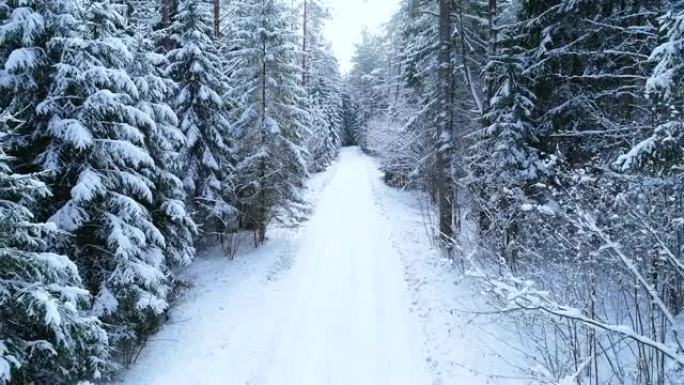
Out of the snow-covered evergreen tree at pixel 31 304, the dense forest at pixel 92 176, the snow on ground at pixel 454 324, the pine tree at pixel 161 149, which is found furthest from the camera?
the pine tree at pixel 161 149

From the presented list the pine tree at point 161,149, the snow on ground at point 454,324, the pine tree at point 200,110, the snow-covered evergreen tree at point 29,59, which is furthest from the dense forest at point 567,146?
the snow-covered evergreen tree at point 29,59

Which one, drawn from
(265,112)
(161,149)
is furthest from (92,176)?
(265,112)

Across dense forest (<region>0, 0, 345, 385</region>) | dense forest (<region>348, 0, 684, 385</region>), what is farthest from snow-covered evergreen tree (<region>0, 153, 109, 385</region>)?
dense forest (<region>348, 0, 684, 385</region>)

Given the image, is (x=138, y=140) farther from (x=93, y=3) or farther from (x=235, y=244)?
(x=235, y=244)

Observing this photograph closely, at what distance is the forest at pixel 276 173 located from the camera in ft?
16.0

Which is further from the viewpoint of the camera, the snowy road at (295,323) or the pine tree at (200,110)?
the pine tree at (200,110)

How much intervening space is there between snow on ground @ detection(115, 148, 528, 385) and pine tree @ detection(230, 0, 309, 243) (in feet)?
6.13

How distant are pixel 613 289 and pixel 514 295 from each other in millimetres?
5388

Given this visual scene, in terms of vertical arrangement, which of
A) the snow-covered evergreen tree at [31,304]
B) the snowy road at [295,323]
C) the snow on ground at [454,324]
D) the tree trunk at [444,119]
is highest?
the tree trunk at [444,119]

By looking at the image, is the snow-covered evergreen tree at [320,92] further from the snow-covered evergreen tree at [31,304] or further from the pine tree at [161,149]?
the snow-covered evergreen tree at [31,304]

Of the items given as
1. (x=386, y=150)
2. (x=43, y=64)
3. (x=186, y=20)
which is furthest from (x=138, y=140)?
(x=386, y=150)

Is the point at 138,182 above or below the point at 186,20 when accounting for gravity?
below

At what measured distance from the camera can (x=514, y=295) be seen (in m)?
3.26

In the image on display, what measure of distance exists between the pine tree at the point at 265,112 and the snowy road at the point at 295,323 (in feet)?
6.14
